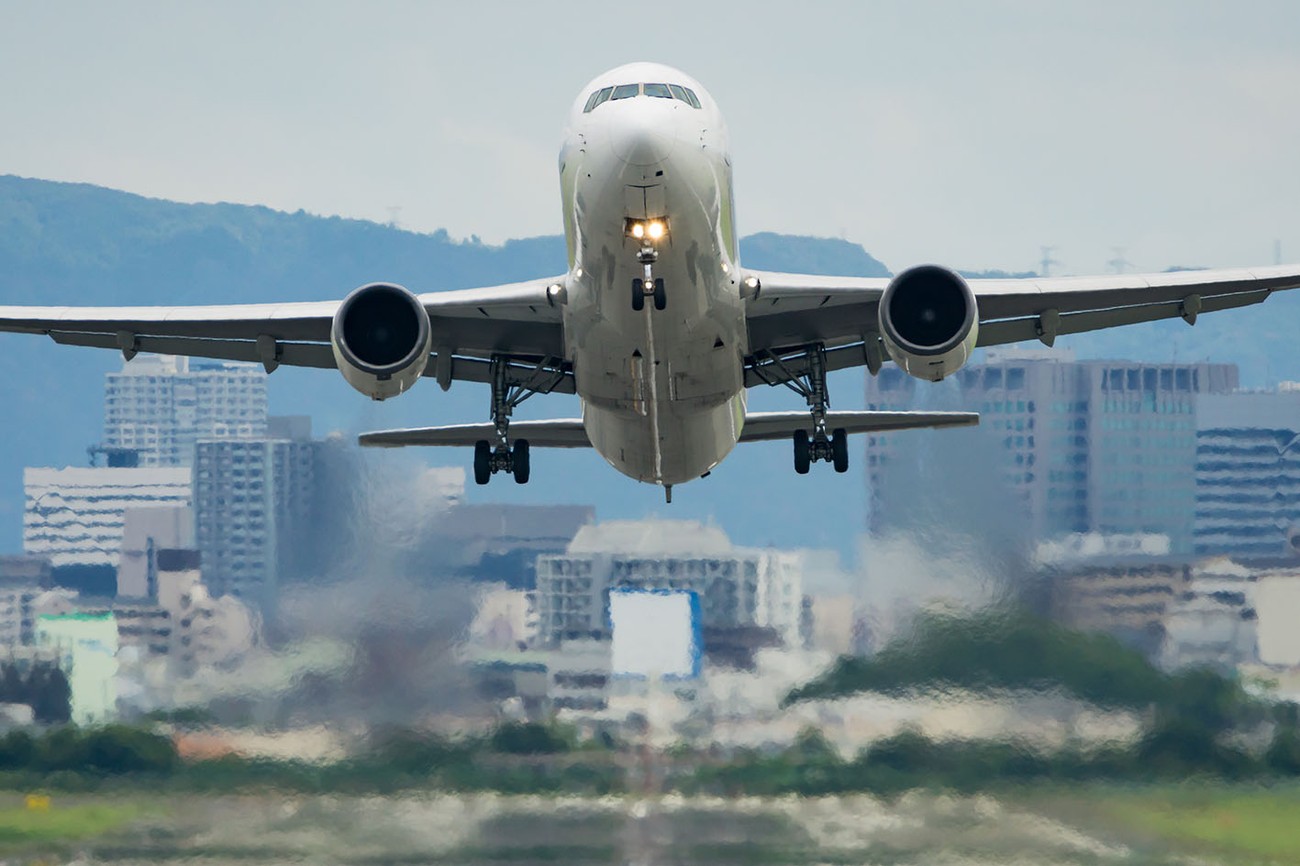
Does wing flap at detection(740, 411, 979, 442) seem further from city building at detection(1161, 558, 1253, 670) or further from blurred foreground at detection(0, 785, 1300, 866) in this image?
city building at detection(1161, 558, 1253, 670)

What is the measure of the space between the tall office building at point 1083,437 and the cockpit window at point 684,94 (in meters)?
13.6

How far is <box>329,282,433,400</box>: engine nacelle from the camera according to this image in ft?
68.1

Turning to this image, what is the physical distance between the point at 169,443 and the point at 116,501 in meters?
14.9

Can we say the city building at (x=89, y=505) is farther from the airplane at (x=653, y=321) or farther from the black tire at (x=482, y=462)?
the airplane at (x=653, y=321)

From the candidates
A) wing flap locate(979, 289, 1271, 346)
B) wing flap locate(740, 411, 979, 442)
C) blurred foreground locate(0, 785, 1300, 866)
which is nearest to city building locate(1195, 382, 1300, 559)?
blurred foreground locate(0, 785, 1300, 866)

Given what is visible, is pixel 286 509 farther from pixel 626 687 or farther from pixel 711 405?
pixel 711 405

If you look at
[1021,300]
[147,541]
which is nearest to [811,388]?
[1021,300]

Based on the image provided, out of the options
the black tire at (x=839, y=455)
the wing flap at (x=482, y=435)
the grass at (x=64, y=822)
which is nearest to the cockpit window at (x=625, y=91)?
the wing flap at (x=482, y=435)

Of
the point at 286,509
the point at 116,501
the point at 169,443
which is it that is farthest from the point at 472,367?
the point at 169,443

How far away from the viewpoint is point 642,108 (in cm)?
1858

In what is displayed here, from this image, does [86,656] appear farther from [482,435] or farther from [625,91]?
[625,91]

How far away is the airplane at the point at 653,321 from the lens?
62.4ft

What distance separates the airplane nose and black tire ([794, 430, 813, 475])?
7260mm

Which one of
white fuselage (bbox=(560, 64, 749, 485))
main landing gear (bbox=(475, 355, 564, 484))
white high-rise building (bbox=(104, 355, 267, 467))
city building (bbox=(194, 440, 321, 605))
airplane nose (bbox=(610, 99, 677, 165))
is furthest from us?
white high-rise building (bbox=(104, 355, 267, 467))
